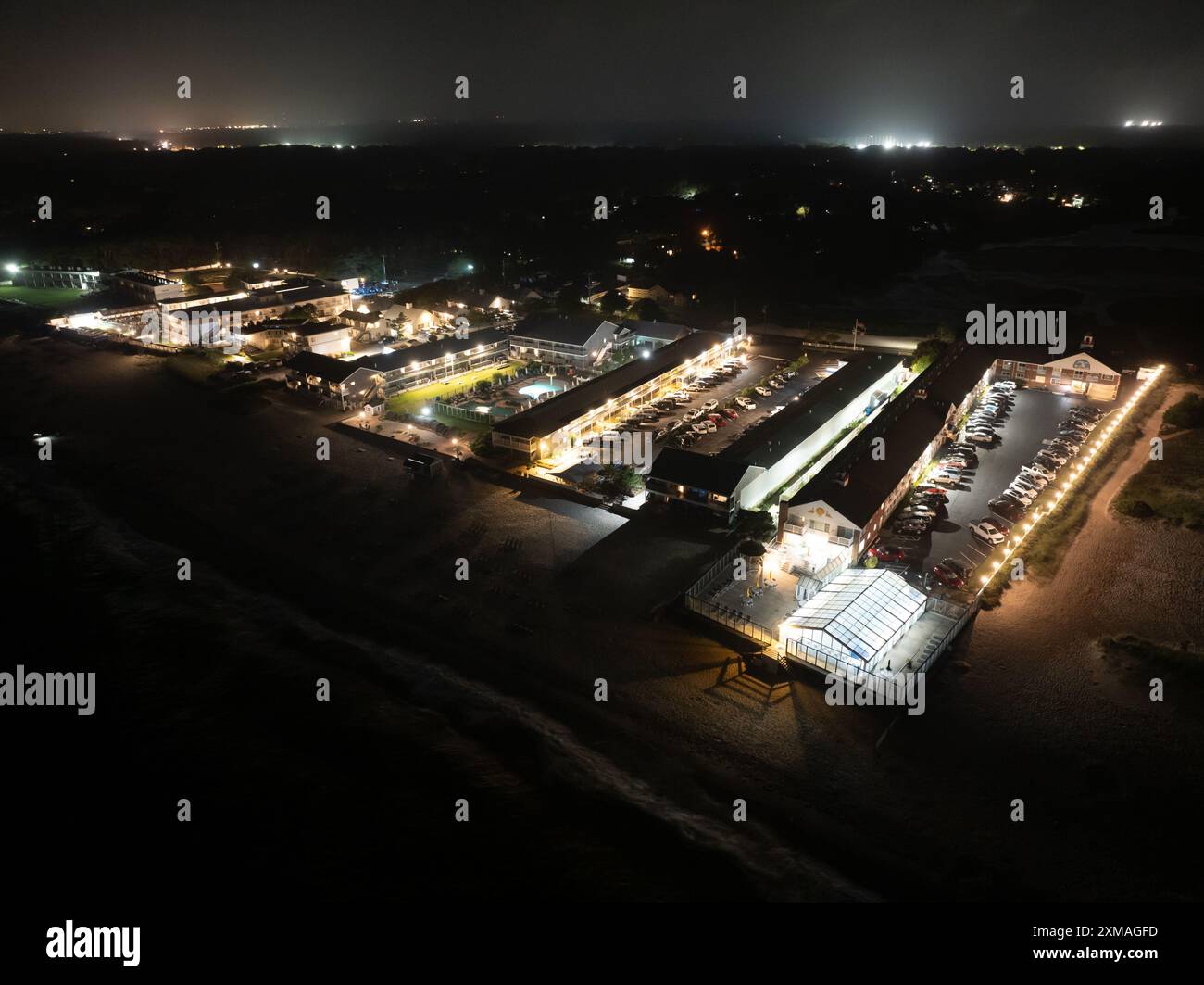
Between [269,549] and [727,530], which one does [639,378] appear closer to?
[727,530]

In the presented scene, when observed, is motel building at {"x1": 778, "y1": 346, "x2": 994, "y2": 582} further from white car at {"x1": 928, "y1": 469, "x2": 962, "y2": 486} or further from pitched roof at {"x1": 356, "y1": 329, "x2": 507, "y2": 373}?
pitched roof at {"x1": 356, "y1": 329, "x2": 507, "y2": 373}

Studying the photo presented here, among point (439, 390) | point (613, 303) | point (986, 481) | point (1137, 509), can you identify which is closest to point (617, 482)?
point (986, 481)

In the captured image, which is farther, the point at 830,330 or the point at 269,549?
the point at 830,330

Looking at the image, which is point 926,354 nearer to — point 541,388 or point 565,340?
point 565,340
